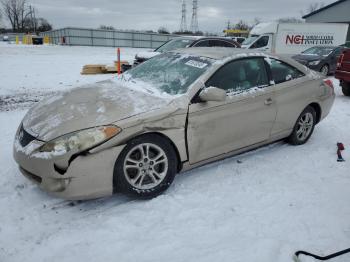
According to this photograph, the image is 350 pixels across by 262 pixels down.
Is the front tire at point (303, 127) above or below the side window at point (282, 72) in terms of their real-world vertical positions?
below

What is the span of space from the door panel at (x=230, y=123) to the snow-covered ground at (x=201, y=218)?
0.38 m

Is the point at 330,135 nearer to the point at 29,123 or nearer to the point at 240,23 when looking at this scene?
the point at 29,123

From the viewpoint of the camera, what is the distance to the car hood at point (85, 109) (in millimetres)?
3002

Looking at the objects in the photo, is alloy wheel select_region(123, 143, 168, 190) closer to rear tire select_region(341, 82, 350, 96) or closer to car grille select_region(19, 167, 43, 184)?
car grille select_region(19, 167, 43, 184)

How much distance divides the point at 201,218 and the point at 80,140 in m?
1.34

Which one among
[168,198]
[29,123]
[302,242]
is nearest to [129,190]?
[168,198]

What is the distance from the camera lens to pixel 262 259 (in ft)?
8.15

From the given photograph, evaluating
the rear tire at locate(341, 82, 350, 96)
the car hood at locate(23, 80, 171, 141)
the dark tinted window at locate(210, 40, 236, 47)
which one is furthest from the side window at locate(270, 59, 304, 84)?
the dark tinted window at locate(210, 40, 236, 47)

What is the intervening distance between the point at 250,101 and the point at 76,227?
2417 millimetres

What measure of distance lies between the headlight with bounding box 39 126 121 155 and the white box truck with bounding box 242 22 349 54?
15.4m

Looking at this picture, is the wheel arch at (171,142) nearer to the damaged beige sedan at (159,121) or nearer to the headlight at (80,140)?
the damaged beige sedan at (159,121)

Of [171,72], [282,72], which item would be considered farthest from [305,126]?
[171,72]

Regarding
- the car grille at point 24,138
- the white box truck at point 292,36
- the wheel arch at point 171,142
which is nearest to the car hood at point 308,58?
the white box truck at point 292,36

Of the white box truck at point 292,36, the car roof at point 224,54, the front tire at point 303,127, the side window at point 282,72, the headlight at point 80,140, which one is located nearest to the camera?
the headlight at point 80,140
